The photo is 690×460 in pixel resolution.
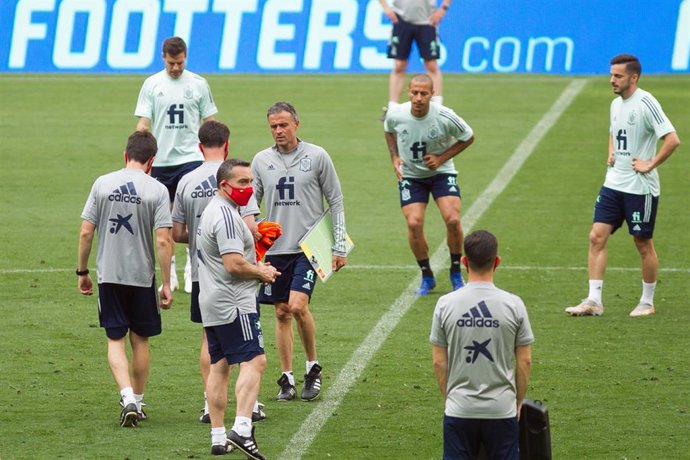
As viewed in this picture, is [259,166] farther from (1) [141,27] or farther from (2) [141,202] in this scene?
(1) [141,27]

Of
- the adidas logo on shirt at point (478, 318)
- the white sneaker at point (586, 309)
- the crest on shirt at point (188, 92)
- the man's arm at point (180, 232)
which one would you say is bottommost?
the adidas logo on shirt at point (478, 318)

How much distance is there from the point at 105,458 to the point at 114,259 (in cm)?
145

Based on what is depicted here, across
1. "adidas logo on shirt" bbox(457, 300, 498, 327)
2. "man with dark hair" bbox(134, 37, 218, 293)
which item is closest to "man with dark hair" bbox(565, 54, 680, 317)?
"man with dark hair" bbox(134, 37, 218, 293)

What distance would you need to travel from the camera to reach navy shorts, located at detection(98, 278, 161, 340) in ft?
31.3

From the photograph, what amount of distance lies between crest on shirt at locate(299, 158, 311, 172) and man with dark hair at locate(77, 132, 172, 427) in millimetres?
1097

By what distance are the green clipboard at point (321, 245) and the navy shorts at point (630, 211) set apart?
335 cm

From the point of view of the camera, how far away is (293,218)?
396 inches

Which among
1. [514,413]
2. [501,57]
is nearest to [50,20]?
[501,57]

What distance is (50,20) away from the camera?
90.8 ft

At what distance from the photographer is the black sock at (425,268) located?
44.4 feet

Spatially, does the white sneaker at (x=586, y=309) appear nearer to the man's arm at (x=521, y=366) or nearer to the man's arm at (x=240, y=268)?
the man's arm at (x=240, y=268)

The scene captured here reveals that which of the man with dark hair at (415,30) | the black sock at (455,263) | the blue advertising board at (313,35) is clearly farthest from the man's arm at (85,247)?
the blue advertising board at (313,35)

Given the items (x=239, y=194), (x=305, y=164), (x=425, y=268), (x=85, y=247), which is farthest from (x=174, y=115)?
(x=239, y=194)

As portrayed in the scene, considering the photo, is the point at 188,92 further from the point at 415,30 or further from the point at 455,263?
the point at 415,30
